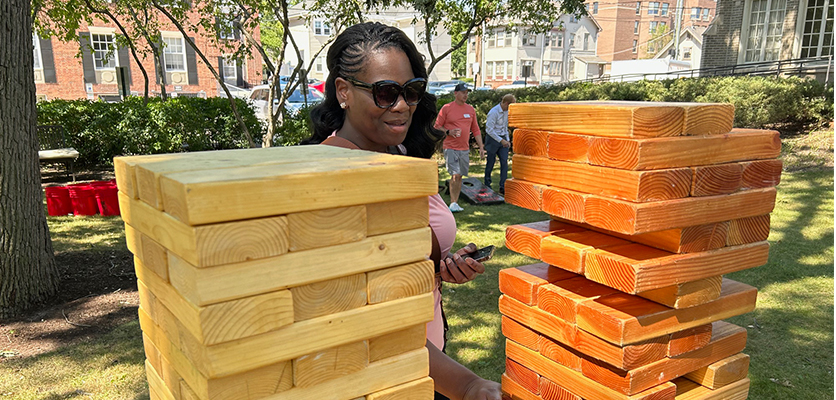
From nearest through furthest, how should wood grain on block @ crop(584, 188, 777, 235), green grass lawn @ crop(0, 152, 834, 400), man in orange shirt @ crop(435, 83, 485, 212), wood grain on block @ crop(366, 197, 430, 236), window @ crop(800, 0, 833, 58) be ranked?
1. wood grain on block @ crop(366, 197, 430, 236)
2. wood grain on block @ crop(584, 188, 777, 235)
3. green grass lawn @ crop(0, 152, 834, 400)
4. man in orange shirt @ crop(435, 83, 485, 212)
5. window @ crop(800, 0, 833, 58)

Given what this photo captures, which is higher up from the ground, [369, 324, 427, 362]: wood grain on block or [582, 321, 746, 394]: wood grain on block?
Result: [369, 324, 427, 362]: wood grain on block

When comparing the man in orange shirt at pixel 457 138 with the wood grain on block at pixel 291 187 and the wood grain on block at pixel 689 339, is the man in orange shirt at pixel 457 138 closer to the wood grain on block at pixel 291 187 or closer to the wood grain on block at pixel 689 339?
the wood grain on block at pixel 689 339

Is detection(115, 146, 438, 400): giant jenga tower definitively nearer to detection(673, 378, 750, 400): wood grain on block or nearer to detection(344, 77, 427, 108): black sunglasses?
detection(344, 77, 427, 108): black sunglasses

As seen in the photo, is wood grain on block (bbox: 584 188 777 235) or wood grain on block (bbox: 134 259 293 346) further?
wood grain on block (bbox: 584 188 777 235)

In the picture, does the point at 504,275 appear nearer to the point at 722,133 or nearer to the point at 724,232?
the point at 724,232

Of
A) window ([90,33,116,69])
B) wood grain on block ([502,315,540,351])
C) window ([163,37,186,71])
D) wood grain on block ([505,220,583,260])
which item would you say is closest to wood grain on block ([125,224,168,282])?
wood grain on block ([505,220,583,260])

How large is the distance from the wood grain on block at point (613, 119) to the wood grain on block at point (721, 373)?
1031mm

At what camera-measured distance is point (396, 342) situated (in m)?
1.36

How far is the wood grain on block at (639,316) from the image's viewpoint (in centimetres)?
193

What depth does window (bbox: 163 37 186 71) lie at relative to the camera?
115 ft

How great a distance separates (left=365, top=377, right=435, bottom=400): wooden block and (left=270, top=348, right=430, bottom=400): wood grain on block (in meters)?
0.01

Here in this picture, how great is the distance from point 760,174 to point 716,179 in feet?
0.94

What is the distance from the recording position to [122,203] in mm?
1435

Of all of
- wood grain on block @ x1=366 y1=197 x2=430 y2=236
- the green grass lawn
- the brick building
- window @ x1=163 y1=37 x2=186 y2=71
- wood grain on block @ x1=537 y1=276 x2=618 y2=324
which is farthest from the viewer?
window @ x1=163 y1=37 x2=186 y2=71
